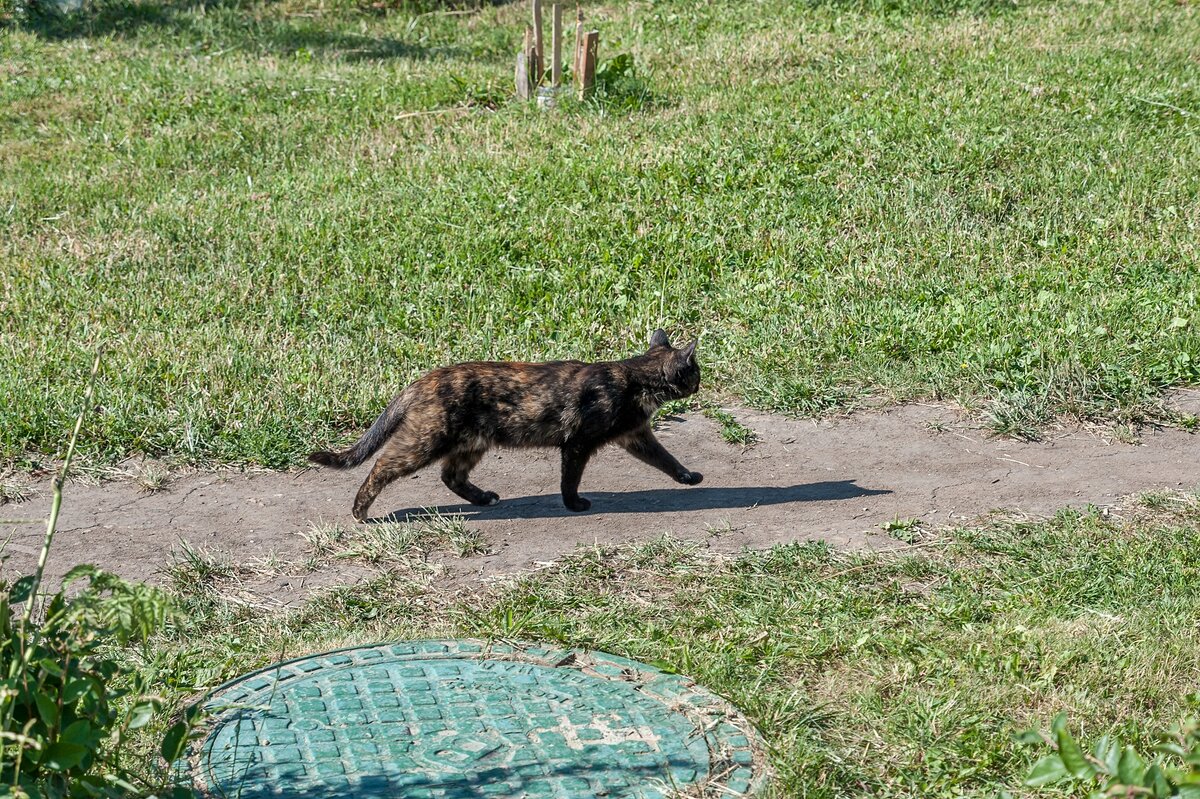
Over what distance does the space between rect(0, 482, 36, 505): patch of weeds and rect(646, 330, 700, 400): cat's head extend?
3.67 meters

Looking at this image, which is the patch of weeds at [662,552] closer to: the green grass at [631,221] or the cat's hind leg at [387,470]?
the cat's hind leg at [387,470]

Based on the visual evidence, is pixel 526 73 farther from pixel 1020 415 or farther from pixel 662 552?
pixel 662 552

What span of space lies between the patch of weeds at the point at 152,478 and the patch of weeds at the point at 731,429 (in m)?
3.42

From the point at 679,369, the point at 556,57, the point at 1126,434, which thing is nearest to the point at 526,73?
the point at 556,57

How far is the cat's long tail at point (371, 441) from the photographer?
23.1 ft

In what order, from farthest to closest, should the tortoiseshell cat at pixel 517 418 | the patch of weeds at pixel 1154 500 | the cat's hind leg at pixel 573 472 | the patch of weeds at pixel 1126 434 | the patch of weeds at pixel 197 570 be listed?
the patch of weeds at pixel 1126 434 < the cat's hind leg at pixel 573 472 < the tortoiseshell cat at pixel 517 418 < the patch of weeds at pixel 1154 500 < the patch of weeds at pixel 197 570

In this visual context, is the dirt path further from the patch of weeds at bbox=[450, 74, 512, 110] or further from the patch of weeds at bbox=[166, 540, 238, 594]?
the patch of weeds at bbox=[450, 74, 512, 110]

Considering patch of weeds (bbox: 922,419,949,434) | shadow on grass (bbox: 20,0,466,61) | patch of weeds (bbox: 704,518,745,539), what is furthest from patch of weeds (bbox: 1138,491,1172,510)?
shadow on grass (bbox: 20,0,466,61)

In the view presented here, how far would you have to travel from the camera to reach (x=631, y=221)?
35.7 ft

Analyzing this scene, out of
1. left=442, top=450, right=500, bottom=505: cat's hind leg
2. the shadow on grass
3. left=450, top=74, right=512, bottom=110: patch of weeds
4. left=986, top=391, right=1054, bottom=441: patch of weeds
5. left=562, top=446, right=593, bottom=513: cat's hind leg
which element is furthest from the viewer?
the shadow on grass

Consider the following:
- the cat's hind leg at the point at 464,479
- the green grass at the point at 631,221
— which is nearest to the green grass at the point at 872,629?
the cat's hind leg at the point at 464,479

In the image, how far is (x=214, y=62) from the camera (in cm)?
1628

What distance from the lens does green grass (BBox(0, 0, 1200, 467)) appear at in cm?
865

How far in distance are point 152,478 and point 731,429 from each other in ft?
11.6
